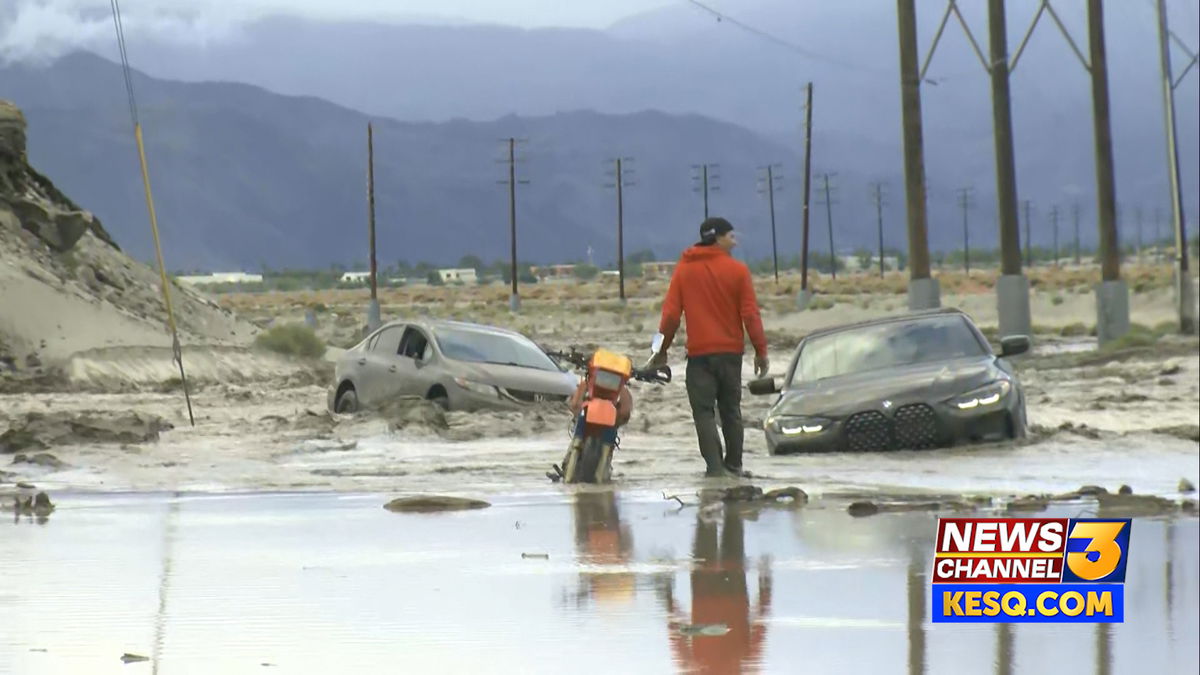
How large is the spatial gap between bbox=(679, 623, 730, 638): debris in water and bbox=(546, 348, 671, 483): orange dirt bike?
7478 mm

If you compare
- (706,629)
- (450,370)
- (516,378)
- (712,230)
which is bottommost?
(706,629)

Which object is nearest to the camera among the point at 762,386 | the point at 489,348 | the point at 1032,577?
the point at 1032,577

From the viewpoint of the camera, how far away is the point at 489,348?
26.5 m

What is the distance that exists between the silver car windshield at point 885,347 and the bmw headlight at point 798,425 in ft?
3.05

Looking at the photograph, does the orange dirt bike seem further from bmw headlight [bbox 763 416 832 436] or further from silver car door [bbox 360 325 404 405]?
silver car door [bbox 360 325 404 405]

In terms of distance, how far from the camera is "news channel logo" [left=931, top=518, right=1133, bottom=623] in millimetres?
7895

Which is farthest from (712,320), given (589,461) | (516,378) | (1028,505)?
(516,378)

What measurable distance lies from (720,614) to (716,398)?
754cm

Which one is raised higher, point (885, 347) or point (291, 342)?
point (291, 342)

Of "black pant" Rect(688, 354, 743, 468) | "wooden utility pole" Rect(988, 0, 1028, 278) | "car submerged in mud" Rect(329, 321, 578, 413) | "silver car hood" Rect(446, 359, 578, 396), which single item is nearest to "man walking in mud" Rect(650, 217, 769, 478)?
"black pant" Rect(688, 354, 743, 468)

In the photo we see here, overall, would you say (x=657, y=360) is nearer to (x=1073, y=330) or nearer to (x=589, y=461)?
(x=589, y=461)

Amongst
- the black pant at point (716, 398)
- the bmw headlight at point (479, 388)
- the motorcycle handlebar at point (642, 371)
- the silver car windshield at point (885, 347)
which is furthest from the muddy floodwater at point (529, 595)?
the bmw headlight at point (479, 388)

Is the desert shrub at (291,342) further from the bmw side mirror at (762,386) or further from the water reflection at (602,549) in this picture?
the water reflection at (602,549)

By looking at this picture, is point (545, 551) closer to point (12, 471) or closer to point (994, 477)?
point (994, 477)
